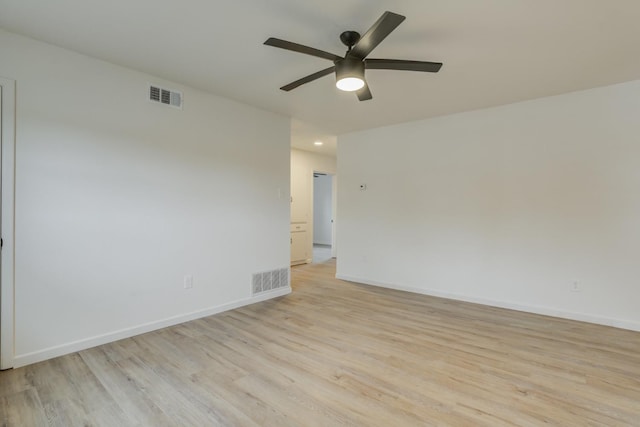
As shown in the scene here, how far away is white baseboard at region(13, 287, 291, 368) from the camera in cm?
247

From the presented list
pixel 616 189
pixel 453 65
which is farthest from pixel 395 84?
pixel 616 189

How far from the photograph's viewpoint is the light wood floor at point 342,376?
6.12 feet

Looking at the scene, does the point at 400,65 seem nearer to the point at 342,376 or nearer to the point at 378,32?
the point at 378,32

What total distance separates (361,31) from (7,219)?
121 inches

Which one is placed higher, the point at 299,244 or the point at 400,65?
the point at 400,65

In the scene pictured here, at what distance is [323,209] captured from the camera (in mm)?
10703

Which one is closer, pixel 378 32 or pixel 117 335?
pixel 378 32

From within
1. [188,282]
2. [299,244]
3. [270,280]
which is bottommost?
[270,280]

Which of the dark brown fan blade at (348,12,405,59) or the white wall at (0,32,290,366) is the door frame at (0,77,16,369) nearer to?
the white wall at (0,32,290,366)

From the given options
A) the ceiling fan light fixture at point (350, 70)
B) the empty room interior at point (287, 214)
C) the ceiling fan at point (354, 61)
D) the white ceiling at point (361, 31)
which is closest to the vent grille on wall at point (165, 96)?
the empty room interior at point (287, 214)

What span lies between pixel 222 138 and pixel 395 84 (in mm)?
2104

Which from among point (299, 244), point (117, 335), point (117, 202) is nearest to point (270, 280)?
point (117, 335)

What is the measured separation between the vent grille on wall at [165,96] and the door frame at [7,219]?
1036mm

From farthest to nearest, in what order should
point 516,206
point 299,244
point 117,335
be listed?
point 299,244 → point 516,206 → point 117,335
